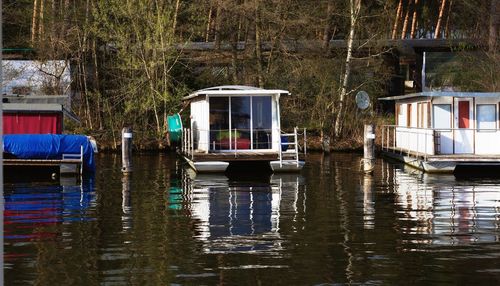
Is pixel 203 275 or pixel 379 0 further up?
pixel 379 0

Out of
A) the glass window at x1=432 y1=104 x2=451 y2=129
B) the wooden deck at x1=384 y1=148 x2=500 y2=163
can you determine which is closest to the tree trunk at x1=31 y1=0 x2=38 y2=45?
the glass window at x1=432 y1=104 x2=451 y2=129

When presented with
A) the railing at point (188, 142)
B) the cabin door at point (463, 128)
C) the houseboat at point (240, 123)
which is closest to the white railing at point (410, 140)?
the cabin door at point (463, 128)

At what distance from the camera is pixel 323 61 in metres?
44.6

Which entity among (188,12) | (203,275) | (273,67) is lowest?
(203,275)

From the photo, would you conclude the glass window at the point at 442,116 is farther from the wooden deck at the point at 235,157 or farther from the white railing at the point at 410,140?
the wooden deck at the point at 235,157

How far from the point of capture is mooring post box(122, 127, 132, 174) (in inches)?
1140

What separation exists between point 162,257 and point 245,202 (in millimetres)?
8065

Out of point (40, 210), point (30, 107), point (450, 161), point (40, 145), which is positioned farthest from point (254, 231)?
point (30, 107)

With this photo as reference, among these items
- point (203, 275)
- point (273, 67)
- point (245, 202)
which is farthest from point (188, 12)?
point (203, 275)

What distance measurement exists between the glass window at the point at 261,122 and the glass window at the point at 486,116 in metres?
7.06

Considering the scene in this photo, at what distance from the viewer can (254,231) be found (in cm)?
1692

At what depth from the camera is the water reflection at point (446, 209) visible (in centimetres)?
1638

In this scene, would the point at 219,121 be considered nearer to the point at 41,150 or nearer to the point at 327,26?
the point at 41,150

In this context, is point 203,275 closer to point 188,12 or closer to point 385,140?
point 385,140
